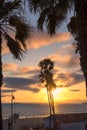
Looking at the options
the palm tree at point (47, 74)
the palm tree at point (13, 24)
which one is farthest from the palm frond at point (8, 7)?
the palm tree at point (47, 74)

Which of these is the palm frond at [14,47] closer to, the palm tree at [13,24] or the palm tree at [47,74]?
the palm tree at [13,24]

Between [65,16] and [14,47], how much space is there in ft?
19.9

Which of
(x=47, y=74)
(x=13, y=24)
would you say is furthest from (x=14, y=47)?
(x=47, y=74)

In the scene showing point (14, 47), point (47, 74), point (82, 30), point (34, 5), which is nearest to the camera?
point (82, 30)

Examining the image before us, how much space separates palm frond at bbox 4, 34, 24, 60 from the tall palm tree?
430 cm

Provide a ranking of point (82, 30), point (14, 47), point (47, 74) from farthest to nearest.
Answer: point (47, 74)
point (14, 47)
point (82, 30)

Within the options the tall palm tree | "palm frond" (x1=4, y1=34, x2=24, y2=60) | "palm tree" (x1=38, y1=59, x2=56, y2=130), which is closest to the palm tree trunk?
the tall palm tree

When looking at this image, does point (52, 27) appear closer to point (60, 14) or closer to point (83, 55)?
point (60, 14)

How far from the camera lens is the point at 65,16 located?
16.9 m

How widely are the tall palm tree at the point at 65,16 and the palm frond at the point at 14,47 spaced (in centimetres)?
430

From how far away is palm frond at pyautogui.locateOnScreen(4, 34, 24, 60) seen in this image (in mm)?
22062

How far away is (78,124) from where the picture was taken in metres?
49.1

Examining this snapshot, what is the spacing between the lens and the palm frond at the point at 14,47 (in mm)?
22062

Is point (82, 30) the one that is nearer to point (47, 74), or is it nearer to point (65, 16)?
point (65, 16)
